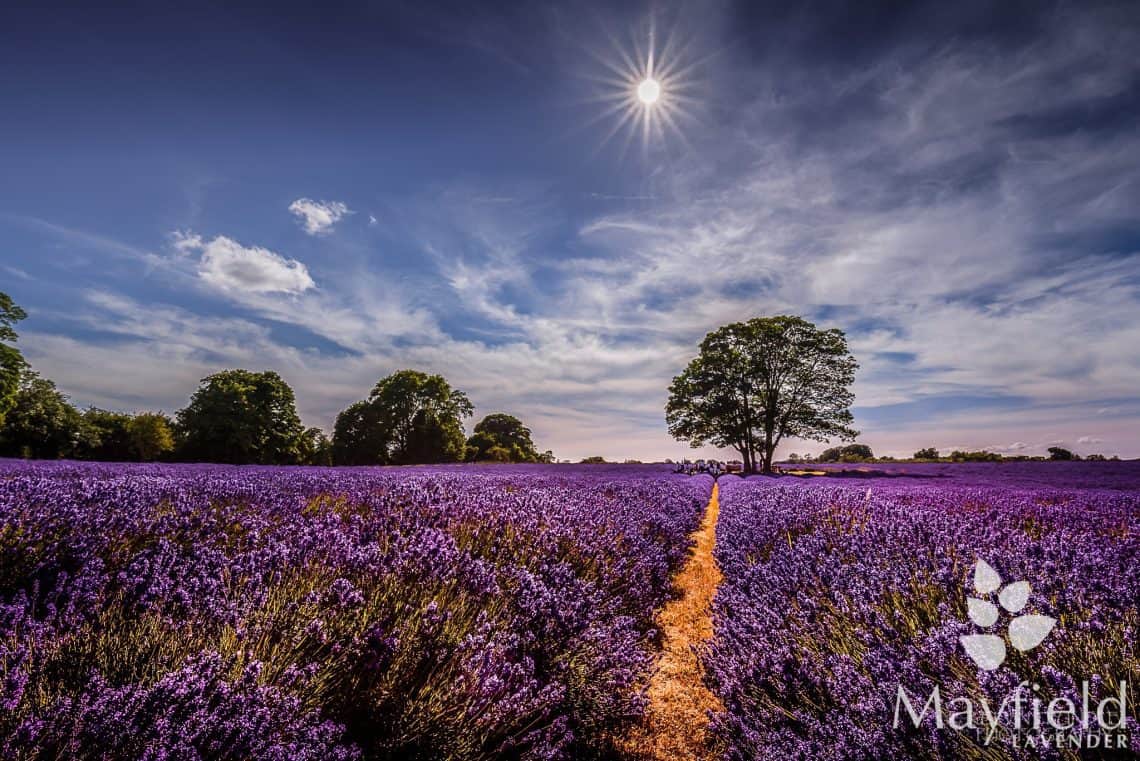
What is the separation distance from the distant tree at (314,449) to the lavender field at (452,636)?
3011 centimetres

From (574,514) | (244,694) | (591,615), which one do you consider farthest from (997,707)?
(574,514)

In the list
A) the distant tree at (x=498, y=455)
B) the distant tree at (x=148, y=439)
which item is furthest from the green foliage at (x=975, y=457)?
the distant tree at (x=148, y=439)

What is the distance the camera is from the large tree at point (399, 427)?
99.0 ft

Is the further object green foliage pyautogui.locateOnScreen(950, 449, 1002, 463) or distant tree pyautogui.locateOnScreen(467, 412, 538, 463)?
distant tree pyautogui.locateOnScreen(467, 412, 538, 463)

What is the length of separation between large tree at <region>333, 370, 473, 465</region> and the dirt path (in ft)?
92.3

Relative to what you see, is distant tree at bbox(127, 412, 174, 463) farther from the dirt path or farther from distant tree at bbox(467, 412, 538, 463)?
the dirt path

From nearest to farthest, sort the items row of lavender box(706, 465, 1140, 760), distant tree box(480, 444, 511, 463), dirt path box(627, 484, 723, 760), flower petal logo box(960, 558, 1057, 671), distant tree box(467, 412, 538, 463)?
row of lavender box(706, 465, 1140, 760), flower petal logo box(960, 558, 1057, 671), dirt path box(627, 484, 723, 760), distant tree box(480, 444, 511, 463), distant tree box(467, 412, 538, 463)

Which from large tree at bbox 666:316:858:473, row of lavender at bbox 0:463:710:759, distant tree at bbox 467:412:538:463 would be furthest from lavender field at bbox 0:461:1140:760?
distant tree at bbox 467:412:538:463

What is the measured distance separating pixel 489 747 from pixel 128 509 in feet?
7.78

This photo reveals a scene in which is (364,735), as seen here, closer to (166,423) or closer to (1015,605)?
(1015,605)

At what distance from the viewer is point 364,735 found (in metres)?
1.54

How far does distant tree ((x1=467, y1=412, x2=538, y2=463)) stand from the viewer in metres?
40.5

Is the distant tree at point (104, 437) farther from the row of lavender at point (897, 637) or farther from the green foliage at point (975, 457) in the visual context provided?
the green foliage at point (975, 457)

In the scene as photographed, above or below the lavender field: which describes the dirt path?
below
